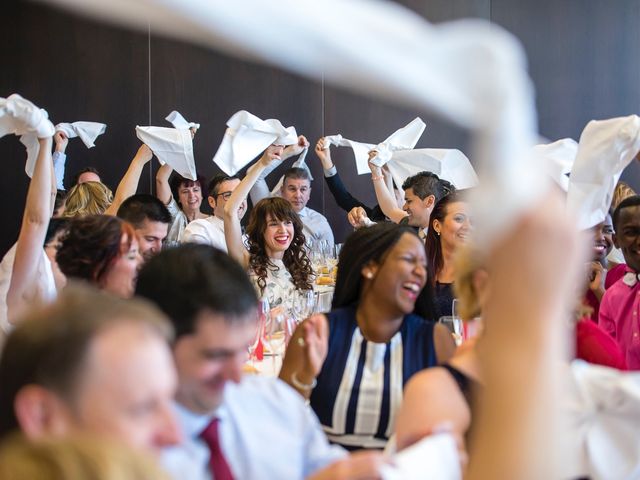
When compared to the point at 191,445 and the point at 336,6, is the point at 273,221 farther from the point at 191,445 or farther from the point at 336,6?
the point at 336,6

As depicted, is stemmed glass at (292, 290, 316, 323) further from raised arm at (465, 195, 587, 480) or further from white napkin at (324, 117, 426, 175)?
white napkin at (324, 117, 426, 175)

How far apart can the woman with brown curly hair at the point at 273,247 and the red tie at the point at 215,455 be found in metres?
2.77

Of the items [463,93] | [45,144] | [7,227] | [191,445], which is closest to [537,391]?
[463,93]

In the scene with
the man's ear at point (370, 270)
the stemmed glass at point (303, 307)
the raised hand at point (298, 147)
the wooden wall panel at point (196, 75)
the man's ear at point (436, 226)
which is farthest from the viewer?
the wooden wall panel at point (196, 75)

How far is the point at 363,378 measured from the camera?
2.26 m

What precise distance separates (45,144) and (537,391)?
2.68m

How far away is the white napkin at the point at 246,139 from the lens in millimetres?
5105

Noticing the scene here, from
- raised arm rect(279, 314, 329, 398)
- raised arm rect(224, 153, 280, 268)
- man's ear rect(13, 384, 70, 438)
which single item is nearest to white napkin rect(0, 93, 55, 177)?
raised arm rect(279, 314, 329, 398)

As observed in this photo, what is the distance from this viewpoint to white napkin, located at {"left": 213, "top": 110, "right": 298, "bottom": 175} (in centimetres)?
511

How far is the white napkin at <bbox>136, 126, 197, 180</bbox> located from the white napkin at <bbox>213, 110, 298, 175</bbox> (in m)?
0.37

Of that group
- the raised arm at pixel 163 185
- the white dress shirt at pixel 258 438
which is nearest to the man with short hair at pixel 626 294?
the white dress shirt at pixel 258 438

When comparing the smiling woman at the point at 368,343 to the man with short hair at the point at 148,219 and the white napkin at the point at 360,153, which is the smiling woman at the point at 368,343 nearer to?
the man with short hair at the point at 148,219

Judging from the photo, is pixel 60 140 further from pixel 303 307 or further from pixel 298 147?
pixel 303 307

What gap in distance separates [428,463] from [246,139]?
4.10 m
